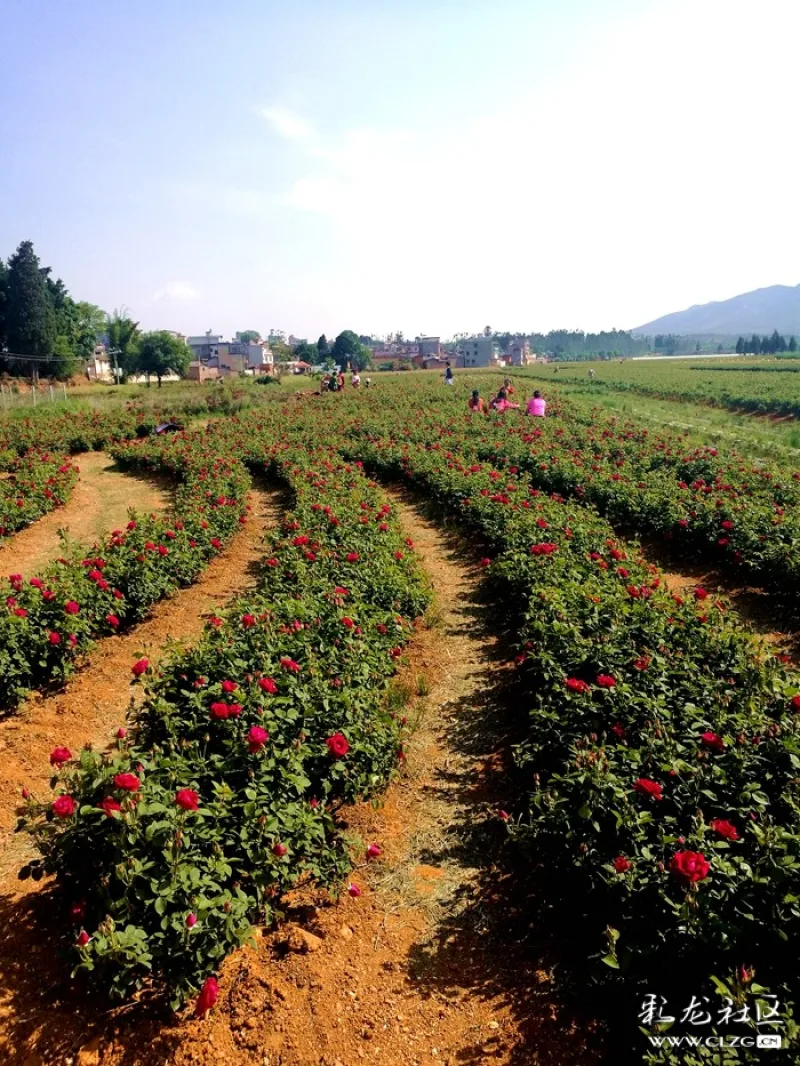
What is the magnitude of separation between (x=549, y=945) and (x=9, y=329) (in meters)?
67.0

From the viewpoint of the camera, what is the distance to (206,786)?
363cm

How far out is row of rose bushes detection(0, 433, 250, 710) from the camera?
605 cm

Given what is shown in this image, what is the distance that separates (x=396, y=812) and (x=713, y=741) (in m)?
2.29

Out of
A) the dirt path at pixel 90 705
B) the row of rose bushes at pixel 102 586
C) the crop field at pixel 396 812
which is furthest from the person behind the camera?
the row of rose bushes at pixel 102 586

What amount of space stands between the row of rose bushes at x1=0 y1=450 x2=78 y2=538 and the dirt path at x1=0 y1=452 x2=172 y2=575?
30cm

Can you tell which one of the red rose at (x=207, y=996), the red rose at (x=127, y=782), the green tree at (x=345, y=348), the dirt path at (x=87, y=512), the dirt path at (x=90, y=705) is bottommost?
the dirt path at (x=90, y=705)

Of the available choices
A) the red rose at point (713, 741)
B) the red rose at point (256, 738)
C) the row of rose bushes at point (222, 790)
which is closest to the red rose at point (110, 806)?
the row of rose bushes at point (222, 790)

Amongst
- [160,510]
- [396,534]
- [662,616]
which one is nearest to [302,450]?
[160,510]

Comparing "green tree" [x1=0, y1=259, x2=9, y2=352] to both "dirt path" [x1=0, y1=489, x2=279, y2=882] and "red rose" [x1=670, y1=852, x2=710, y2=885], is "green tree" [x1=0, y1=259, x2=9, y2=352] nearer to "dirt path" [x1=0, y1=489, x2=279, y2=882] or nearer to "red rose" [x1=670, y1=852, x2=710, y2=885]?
"dirt path" [x1=0, y1=489, x2=279, y2=882]

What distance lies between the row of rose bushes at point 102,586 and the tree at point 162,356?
2689 inches

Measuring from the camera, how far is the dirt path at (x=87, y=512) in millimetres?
10820

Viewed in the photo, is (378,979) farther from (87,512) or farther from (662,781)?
(87,512)

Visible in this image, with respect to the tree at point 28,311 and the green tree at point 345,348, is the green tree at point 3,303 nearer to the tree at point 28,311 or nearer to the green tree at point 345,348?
the tree at point 28,311

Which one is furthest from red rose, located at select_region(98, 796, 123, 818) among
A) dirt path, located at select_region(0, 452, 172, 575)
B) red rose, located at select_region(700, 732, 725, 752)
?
dirt path, located at select_region(0, 452, 172, 575)
